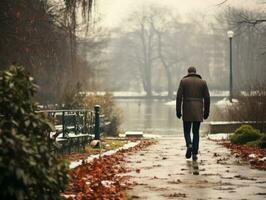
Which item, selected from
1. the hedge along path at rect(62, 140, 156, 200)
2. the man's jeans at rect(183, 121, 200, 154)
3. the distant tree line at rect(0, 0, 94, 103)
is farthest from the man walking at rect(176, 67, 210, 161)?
the distant tree line at rect(0, 0, 94, 103)

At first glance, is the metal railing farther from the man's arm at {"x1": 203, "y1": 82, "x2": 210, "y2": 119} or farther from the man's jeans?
the man's arm at {"x1": 203, "y1": 82, "x2": 210, "y2": 119}

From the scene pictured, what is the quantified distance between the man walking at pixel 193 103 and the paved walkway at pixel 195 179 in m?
0.44

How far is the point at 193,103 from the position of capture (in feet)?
43.6

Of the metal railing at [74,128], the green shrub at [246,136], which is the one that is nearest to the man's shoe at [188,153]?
the metal railing at [74,128]

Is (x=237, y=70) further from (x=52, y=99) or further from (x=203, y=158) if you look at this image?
(x=203, y=158)

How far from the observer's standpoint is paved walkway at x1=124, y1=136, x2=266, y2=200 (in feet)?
27.3

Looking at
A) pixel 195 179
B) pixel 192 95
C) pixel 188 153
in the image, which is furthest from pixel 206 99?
pixel 195 179

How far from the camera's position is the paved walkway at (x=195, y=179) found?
831 centimetres

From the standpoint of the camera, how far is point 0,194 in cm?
480

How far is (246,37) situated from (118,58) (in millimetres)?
27660

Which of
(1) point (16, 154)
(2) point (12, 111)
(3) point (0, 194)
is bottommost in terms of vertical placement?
(3) point (0, 194)

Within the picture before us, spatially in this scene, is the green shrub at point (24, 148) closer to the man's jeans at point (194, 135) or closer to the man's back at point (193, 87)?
the man's jeans at point (194, 135)

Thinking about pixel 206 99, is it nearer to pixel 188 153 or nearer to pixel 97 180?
pixel 188 153

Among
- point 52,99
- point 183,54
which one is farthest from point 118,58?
point 52,99
